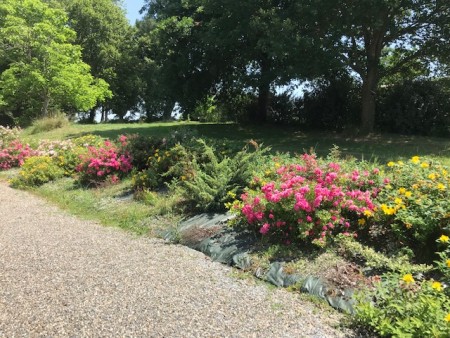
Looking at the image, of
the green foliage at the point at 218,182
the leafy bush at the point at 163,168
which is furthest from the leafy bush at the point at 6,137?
the green foliage at the point at 218,182

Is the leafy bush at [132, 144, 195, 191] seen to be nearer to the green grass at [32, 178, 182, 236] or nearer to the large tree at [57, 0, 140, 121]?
the green grass at [32, 178, 182, 236]

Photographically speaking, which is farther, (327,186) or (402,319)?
(327,186)

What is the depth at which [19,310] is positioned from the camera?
3.44 metres

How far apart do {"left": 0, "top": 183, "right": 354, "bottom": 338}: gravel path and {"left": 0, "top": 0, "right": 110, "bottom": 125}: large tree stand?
18241 mm

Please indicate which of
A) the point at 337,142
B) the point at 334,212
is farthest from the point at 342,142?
the point at 334,212

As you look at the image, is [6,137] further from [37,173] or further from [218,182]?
[218,182]

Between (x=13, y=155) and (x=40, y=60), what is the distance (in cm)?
1163

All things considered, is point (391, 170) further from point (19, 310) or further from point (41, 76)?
point (41, 76)

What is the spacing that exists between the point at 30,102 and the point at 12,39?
483cm

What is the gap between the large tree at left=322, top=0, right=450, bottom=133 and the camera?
10562 millimetres

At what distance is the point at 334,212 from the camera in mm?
4395

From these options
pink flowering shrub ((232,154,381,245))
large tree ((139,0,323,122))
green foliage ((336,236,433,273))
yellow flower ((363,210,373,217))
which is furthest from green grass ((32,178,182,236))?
large tree ((139,0,323,122))

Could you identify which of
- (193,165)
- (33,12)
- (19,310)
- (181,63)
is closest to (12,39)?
(33,12)

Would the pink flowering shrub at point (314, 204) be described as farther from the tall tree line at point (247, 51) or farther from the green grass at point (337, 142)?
the tall tree line at point (247, 51)
